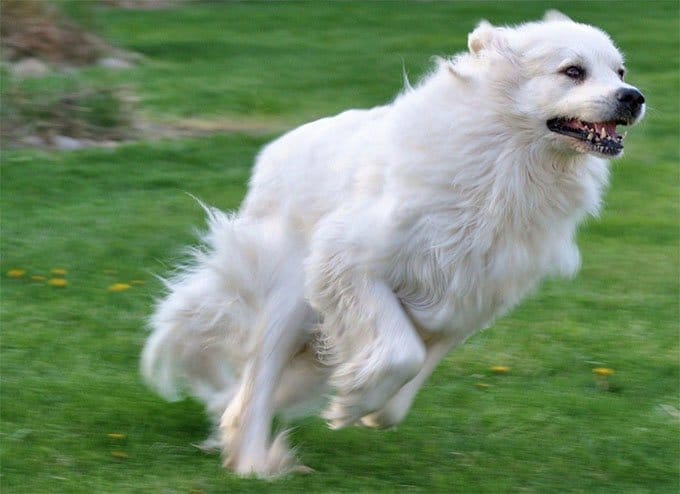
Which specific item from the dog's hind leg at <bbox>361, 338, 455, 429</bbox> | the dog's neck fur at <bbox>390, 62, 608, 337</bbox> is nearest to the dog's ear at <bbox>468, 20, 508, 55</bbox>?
the dog's neck fur at <bbox>390, 62, 608, 337</bbox>

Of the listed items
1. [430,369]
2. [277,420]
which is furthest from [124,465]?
[430,369]

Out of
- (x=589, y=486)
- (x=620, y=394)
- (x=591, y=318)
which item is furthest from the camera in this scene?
(x=591, y=318)

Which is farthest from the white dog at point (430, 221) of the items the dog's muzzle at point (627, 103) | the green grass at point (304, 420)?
the green grass at point (304, 420)

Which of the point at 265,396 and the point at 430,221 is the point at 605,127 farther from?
the point at 265,396

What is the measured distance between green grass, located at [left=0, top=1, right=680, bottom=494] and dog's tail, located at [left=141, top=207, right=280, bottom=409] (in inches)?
9.6

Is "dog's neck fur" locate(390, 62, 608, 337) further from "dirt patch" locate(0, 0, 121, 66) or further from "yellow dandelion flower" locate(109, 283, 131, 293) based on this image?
"dirt patch" locate(0, 0, 121, 66)

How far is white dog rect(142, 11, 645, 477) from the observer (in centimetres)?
507

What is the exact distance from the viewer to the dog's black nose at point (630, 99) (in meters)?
4.96

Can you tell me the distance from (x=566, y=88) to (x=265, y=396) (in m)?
1.84

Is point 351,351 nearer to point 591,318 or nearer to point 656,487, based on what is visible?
point 656,487

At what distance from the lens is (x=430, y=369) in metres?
5.59

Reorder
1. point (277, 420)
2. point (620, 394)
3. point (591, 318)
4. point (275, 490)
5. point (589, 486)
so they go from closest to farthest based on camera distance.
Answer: point (275, 490), point (589, 486), point (277, 420), point (620, 394), point (591, 318)

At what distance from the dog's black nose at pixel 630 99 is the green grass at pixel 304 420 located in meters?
1.64

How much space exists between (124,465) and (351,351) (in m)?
1.09
